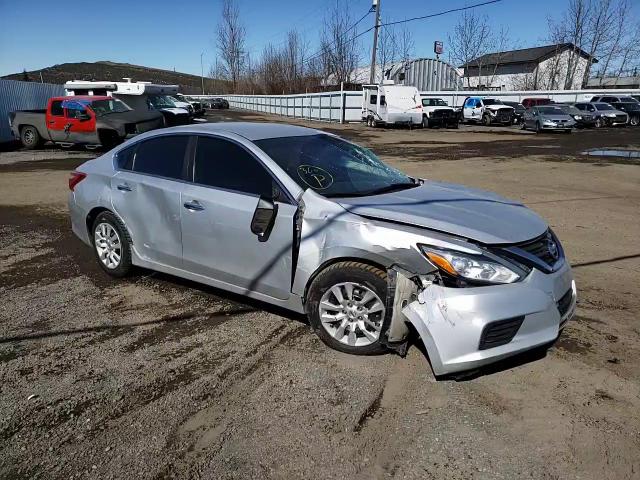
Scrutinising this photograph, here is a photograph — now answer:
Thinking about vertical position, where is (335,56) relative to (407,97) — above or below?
above

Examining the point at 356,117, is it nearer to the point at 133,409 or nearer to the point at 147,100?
the point at 147,100

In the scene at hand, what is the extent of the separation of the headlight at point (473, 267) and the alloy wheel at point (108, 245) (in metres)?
3.18

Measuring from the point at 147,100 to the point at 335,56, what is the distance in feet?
115

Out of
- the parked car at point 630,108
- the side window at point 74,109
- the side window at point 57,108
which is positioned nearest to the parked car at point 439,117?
the parked car at point 630,108

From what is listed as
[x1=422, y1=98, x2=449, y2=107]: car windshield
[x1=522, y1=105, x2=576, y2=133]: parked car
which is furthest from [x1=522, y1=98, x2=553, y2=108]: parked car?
[x1=522, y1=105, x2=576, y2=133]: parked car

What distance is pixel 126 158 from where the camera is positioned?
16.5 feet

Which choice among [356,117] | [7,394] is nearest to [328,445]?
[7,394]

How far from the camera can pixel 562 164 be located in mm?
14672

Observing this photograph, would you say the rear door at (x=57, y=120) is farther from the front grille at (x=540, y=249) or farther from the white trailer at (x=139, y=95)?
the front grille at (x=540, y=249)

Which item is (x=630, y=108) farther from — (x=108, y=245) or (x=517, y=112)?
(x=108, y=245)

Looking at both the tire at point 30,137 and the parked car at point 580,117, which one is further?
the parked car at point 580,117

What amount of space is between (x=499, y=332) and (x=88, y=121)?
677 inches

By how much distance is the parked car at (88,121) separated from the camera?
→ 17.1m

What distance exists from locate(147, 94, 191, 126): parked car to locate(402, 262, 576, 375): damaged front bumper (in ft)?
68.1
